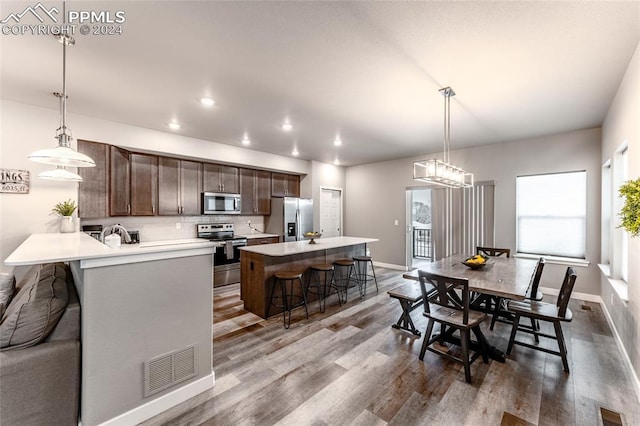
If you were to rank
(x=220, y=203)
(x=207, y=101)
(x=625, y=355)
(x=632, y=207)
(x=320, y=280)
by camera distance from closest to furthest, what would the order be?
(x=632, y=207), (x=625, y=355), (x=207, y=101), (x=320, y=280), (x=220, y=203)

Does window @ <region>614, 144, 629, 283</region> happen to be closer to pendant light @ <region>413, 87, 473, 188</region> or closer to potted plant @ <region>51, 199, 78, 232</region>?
pendant light @ <region>413, 87, 473, 188</region>

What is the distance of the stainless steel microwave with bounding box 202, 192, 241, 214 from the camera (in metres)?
5.04

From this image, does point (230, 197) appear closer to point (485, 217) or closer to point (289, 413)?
point (289, 413)

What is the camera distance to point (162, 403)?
1.89 metres

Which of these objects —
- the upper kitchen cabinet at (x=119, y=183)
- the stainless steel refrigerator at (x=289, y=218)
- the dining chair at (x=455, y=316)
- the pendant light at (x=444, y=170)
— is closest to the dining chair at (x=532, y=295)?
the dining chair at (x=455, y=316)

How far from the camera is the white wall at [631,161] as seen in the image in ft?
7.00

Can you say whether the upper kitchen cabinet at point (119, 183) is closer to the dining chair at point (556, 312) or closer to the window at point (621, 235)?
the dining chair at point (556, 312)

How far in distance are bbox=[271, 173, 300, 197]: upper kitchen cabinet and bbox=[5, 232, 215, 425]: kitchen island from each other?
4191 mm

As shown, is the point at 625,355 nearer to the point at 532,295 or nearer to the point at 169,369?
the point at 532,295

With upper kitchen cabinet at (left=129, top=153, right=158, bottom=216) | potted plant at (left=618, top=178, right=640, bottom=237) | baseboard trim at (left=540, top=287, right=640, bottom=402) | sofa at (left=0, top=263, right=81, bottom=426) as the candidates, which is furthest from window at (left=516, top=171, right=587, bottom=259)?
upper kitchen cabinet at (left=129, top=153, right=158, bottom=216)

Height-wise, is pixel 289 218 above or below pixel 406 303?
above

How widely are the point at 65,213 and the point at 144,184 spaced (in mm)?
1167

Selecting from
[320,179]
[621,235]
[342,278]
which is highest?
[320,179]

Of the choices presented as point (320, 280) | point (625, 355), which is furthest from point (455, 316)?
point (320, 280)
